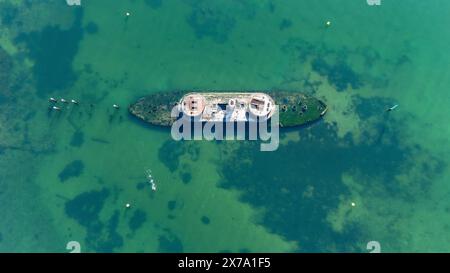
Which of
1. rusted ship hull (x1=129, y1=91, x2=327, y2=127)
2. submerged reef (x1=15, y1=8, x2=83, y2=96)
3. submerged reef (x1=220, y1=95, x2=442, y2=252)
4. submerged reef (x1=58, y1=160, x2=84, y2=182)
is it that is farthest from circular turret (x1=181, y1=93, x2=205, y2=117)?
submerged reef (x1=15, y1=8, x2=83, y2=96)

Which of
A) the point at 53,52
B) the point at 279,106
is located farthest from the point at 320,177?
the point at 53,52

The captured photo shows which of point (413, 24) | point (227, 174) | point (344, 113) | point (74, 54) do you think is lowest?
point (227, 174)

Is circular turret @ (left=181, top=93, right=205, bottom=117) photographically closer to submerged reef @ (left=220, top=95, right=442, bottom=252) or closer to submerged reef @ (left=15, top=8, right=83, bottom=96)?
submerged reef @ (left=220, top=95, right=442, bottom=252)

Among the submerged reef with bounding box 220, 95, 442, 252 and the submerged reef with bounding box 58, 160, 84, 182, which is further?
the submerged reef with bounding box 58, 160, 84, 182

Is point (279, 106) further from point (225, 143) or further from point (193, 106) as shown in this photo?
point (193, 106)

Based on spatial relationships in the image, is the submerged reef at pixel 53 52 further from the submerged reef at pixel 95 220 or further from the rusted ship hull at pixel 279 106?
the submerged reef at pixel 95 220

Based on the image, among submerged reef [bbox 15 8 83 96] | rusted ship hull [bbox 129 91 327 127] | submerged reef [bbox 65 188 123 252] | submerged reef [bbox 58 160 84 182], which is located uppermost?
submerged reef [bbox 15 8 83 96]
